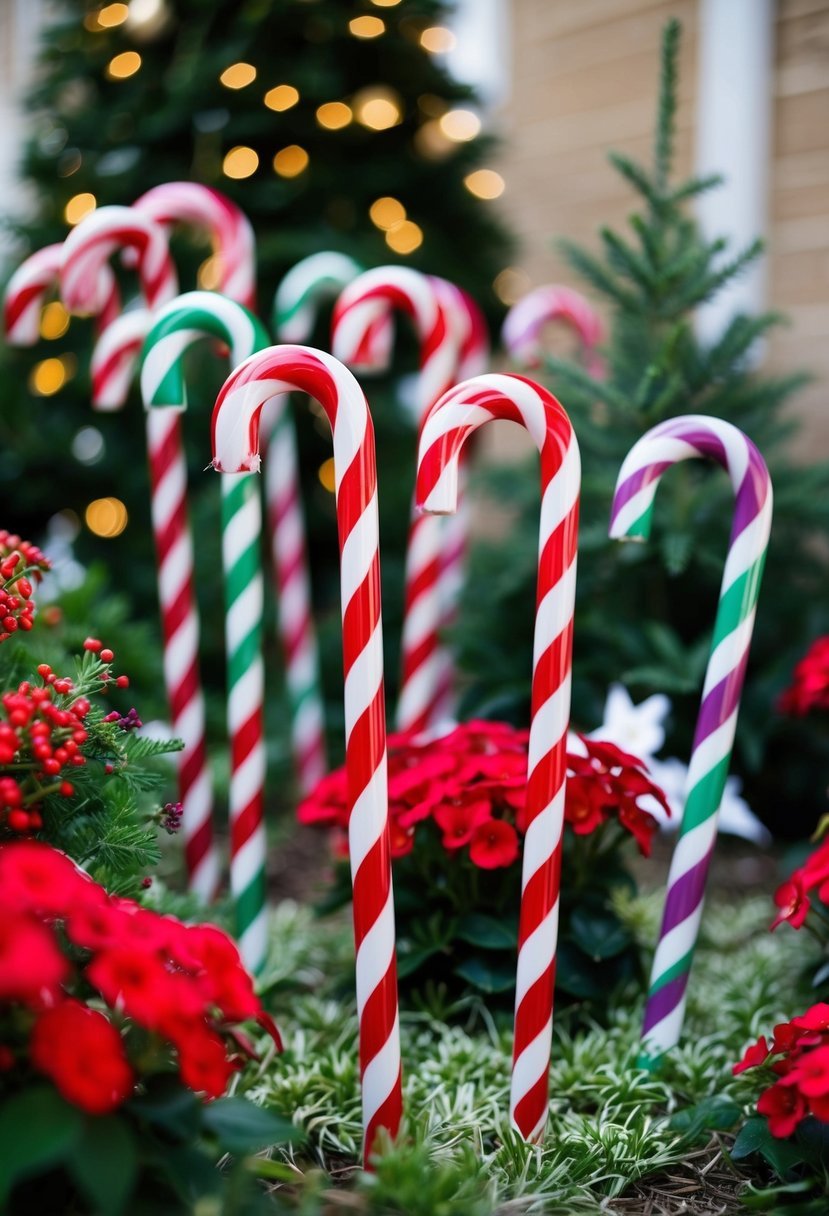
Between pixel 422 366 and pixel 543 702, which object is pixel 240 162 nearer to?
pixel 422 366

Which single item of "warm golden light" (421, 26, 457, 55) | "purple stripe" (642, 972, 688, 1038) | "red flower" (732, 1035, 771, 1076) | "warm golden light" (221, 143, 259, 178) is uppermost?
"warm golden light" (421, 26, 457, 55)

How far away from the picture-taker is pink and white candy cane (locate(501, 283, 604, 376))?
9.05ft

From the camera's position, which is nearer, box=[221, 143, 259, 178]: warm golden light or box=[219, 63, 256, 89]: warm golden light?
box=[219, 63, 256, 89]: warm golden light

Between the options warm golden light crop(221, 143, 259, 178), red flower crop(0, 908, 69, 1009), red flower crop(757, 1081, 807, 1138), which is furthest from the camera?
warm golden light crop(221, 143, 259, 178)

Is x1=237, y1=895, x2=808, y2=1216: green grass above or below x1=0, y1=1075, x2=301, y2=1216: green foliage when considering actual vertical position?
below

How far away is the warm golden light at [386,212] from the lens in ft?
11.5

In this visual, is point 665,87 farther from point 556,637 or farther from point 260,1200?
point 260,1200

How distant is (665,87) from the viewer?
2268mm

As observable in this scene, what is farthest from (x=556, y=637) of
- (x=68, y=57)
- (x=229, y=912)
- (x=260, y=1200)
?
(x=68, y=57)

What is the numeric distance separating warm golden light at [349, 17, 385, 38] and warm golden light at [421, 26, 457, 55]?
0.17m

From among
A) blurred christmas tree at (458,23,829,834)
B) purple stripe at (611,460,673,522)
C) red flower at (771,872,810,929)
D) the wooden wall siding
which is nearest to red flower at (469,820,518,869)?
red flower at (771,872,810,929)

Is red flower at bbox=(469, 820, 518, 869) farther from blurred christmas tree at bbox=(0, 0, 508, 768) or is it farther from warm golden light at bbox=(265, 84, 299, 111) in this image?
warm golden light at bbox=(265, 84, 299, 111)

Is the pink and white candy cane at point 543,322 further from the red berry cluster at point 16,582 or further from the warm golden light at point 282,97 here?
the red berry cluster at point 16,582

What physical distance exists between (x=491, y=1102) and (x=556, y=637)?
75 centimetres
